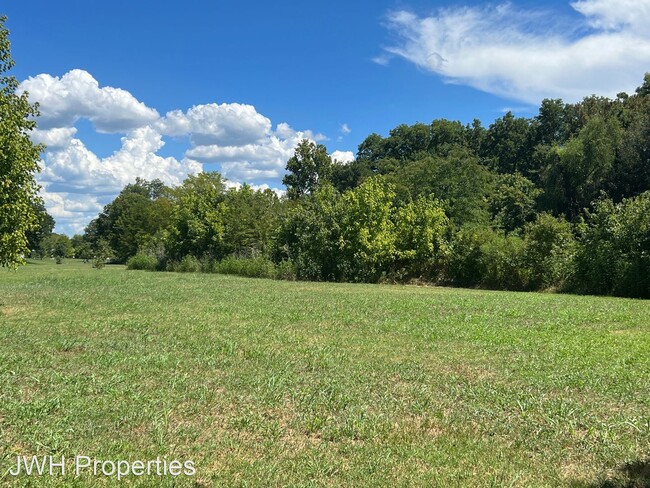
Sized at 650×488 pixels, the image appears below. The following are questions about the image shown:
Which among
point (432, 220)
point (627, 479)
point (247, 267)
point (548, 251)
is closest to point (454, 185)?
point (432, 220)

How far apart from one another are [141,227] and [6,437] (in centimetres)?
6329

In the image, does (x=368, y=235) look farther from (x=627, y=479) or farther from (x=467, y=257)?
(x=627, y=479)

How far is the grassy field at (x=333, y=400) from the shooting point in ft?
13.8

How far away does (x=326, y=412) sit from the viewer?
5469mm

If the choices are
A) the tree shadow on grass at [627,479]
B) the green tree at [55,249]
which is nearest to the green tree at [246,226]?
the tree shadow on grass at [627,479]

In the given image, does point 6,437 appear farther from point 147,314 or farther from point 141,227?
point 141,227

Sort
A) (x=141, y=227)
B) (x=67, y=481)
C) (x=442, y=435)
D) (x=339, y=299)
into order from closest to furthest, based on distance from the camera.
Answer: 1. (x=67, y=481)
2. (x=442, y=435)
3. (x=339, y=299)
4. (x=141, y=227)

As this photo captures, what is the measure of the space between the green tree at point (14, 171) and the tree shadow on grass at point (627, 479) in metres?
13.5

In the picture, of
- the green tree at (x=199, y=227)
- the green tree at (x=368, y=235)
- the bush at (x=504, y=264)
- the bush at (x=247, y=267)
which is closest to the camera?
the bush at (x=504, y=264)

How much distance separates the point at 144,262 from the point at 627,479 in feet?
132

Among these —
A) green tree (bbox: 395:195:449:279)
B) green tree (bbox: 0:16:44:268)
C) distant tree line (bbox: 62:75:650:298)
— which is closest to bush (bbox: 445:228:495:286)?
distant tree line (bbox: 62:75:650:298)

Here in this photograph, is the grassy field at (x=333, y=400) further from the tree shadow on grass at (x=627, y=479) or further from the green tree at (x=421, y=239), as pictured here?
the green tree at (x=421, y=239)

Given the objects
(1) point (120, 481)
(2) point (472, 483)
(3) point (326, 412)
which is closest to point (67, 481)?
(1) point (120, 481)

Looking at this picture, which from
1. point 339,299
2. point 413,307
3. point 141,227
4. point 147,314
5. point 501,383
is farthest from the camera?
point 141,227
